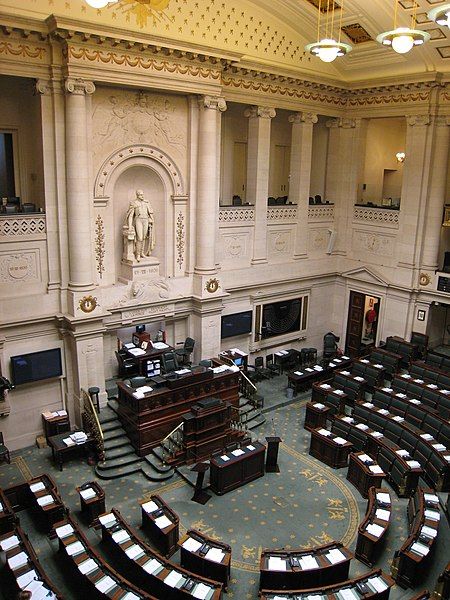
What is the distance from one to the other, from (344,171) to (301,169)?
2137 millimetres

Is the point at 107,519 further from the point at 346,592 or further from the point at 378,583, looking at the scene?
the point at 378,583

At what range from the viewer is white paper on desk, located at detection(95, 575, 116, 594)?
8086 millimetres

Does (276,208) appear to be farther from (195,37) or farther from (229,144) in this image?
(195,37)

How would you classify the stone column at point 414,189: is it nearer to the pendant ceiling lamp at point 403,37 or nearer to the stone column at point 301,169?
the stone column at point 301,169

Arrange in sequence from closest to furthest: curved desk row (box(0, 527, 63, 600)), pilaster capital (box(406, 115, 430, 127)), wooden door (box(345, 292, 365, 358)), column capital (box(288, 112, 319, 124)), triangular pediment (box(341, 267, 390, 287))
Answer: curved desk row (box(0, 527, 63, 600))
pilaster capital (box(406, 115, 430, 127))
column capital (box(288, 112, 319, 124))
triangular pediment (box(341, 267, 390, 287))
wooden door (box(345, 292, 365, 358))

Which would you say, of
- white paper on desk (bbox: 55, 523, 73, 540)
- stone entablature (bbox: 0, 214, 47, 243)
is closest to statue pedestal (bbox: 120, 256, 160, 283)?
stone entablature (bbox: 0, 214, 47, 243)

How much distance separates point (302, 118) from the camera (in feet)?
59.3

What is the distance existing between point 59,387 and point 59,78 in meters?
7.49

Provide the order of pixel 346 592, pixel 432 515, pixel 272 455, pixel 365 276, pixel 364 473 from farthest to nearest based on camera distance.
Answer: pixel 365 276, pixel 272 455, pixel 364 473, pixel 432 515, pixel 346 592

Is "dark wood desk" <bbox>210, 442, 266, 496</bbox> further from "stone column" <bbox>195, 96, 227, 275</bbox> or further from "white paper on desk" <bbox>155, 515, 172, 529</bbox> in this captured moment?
"stone column" <bbox>195, 96, 227, 275</bbox>

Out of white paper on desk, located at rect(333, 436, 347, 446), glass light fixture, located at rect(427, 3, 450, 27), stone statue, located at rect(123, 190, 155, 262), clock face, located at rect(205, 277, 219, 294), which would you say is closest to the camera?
glass light fixture, located at rect(427, 3, 450, 27)

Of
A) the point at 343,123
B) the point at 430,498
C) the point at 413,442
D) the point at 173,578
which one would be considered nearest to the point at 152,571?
the point at 173,578

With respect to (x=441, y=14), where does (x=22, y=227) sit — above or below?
below

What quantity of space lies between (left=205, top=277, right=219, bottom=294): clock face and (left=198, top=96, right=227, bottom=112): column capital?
4.79 metres
